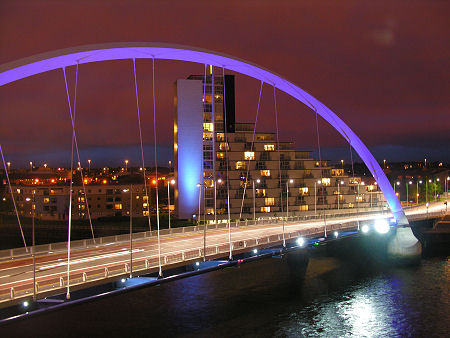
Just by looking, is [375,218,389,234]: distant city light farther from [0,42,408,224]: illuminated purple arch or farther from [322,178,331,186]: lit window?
[322,178,331,186]: lit window

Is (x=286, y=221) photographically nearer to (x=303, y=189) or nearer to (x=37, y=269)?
(x=303, y=189)

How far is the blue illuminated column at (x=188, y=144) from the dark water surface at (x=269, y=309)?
28181 millimetres

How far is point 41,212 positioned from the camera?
319 ft

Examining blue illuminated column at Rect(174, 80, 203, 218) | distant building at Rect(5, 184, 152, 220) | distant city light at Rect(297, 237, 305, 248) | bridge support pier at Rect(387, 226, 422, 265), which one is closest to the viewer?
distant city light at Rect(297, 237, 305, 248)

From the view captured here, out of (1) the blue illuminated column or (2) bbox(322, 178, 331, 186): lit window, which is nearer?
(1) the blue illuminated column

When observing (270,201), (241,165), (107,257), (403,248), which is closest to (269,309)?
(107,257)

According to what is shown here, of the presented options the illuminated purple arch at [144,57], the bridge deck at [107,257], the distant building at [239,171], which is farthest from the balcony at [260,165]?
the bridge deck at [107,257]

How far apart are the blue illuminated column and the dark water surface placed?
92.5 feet

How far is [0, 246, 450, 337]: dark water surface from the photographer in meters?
31.3

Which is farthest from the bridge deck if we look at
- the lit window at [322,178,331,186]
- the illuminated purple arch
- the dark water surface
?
the lit window at [322,178,331,186]

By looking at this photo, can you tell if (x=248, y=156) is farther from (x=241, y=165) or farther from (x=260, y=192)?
(x=260, y=192)

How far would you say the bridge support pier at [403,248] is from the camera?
56531 mm

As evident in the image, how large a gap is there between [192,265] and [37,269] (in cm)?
743

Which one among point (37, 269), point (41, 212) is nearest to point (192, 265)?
point (37, 269)
